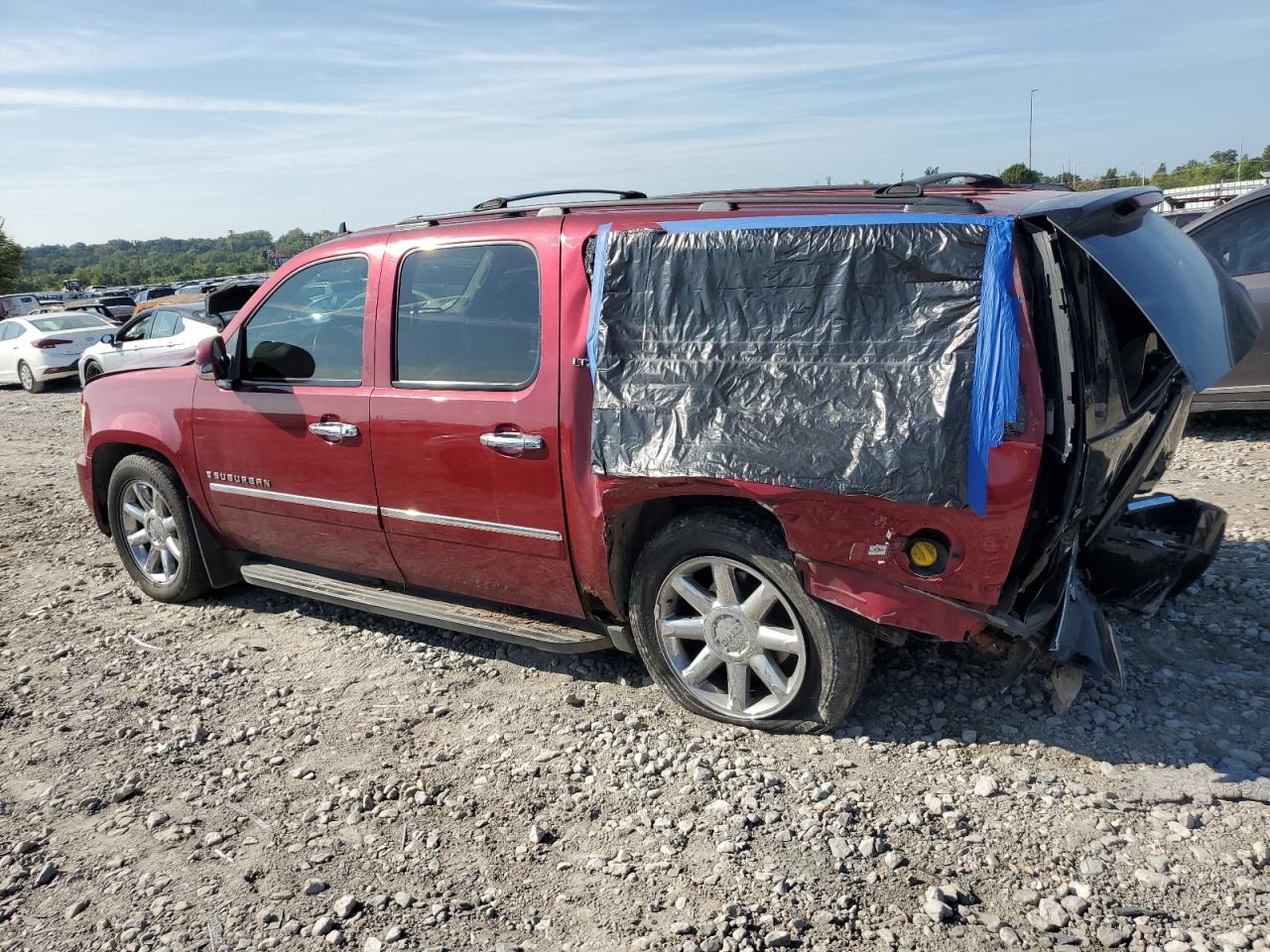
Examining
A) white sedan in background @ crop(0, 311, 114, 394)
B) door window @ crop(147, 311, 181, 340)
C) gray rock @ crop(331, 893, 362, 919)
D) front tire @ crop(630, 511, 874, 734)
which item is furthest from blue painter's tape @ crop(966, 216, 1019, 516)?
white sedan in background @ crop(0, 311, 114, 394)

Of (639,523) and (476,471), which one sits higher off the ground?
(476,471)

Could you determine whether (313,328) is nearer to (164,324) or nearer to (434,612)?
(434,612)

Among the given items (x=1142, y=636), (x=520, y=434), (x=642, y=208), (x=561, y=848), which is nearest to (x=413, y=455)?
(x=520, y=434)

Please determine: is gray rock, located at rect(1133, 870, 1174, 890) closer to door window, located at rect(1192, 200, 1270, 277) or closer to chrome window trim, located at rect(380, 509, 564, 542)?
chrome window trim, located at rect(380, 509, 564, 542)

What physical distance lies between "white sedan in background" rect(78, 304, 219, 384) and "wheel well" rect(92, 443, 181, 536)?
8452 millimetres

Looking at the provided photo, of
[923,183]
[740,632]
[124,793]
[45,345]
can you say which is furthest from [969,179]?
[45,345]

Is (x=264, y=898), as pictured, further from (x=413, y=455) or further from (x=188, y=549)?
(x=188, y=549)

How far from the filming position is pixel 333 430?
4.30 meters

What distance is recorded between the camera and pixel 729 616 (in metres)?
3.52

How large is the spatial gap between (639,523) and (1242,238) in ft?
18.9

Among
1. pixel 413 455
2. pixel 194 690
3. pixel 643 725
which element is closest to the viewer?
pixel 643 725

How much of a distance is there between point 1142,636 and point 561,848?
8.61 ft

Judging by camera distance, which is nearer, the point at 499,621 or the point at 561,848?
the point at 561,848

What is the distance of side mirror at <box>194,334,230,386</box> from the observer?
15.4ft
